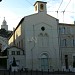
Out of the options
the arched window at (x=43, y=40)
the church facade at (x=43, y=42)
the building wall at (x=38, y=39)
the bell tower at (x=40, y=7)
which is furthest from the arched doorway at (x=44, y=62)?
the bell tower at (x=40, y=7)

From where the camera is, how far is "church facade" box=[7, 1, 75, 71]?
56450mm

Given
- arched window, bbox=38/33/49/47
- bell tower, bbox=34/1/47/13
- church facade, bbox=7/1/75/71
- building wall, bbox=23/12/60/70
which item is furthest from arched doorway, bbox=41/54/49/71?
bell tower, bbox=34/1/47/13

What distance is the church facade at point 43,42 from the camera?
56.5 meters

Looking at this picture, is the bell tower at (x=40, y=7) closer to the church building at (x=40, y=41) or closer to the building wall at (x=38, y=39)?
the church building at (x=40, y=41)

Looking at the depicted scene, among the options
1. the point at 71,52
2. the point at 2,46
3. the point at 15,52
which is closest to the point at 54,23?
the point at 71,52

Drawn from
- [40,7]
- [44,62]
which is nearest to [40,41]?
[44,62]

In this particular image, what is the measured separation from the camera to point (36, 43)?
5728 centimetres

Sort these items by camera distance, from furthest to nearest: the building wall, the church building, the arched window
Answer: the arched window → the building wall → the church building

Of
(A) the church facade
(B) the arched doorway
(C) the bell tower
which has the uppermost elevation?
(C) the bell tower

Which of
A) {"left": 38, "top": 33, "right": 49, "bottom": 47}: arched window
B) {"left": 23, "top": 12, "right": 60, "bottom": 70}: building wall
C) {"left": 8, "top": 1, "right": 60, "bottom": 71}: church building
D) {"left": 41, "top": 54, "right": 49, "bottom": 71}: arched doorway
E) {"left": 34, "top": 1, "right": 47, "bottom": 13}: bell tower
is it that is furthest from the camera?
{"left": 34, "top": 1, "right": 47, "bottom": 13}: bell tower

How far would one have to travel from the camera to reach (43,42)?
57938mm

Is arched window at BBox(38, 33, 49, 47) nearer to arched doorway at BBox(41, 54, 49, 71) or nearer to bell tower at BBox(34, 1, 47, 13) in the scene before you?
arched doorway at BBox(41, 54, 49, 71)

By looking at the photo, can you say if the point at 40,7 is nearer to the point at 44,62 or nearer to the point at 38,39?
the point at 38,39

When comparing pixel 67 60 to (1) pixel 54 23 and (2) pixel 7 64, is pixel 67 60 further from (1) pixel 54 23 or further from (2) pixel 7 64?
(2) pixel 7 64
